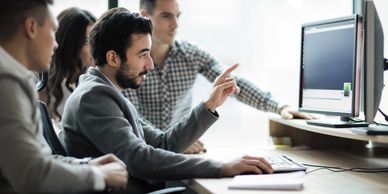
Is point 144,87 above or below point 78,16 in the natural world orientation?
below

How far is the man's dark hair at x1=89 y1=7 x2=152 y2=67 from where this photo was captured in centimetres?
173

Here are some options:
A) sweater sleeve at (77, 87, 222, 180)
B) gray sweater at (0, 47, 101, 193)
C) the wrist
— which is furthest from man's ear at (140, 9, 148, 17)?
gray sweater at (0, 47, 101, 193)

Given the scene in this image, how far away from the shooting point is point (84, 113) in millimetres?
1583

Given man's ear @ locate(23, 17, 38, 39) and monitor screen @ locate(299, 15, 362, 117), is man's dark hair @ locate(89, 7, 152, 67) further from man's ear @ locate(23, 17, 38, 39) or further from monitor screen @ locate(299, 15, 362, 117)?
monitor screen @ locate(299, 15, 362, 117)

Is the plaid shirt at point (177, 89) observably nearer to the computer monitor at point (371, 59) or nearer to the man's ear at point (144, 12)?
the man's ear at point (144, 12)

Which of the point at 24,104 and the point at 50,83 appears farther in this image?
the point at 50,83

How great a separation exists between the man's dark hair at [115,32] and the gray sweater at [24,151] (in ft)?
1.98

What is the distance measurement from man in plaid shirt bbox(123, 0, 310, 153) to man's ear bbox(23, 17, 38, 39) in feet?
4.25

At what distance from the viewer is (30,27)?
47.5 inches

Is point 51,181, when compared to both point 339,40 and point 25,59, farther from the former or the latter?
point 339,40

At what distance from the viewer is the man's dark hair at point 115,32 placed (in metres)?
1.73

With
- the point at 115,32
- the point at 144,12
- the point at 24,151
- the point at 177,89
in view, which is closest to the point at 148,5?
the point at 144,12

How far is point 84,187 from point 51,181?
0.08 m

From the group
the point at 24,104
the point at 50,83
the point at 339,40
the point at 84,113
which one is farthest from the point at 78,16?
the point at 24,104
